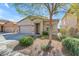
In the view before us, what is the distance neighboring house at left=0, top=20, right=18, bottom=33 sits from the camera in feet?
8.96

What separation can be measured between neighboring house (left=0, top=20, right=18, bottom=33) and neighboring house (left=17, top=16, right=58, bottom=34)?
8 centimetres

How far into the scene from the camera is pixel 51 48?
269 cm

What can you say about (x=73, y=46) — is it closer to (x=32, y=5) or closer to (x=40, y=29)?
(x=40, y=29)

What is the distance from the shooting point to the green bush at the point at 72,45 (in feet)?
8.70

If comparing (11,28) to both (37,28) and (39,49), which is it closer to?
(37,28)

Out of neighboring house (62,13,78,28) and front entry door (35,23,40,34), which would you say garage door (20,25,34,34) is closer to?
front entry door (35,23,40,34)

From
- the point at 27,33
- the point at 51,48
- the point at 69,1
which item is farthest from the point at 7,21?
the point at 69,1

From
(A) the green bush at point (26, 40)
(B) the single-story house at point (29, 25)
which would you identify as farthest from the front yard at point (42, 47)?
(B) the single-story house at point (29, 25)

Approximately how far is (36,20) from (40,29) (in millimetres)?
145

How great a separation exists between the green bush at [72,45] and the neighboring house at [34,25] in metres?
0.25

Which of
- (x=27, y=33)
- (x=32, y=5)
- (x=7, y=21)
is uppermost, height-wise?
(x=32, y=5)

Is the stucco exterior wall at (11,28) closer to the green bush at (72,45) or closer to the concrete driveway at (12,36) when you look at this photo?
the concrete driveway at (12,36)

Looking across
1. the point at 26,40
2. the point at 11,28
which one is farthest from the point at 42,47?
the point at 11,28

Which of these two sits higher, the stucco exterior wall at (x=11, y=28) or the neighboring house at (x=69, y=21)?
the neighboring house at (x=69, y=21)
